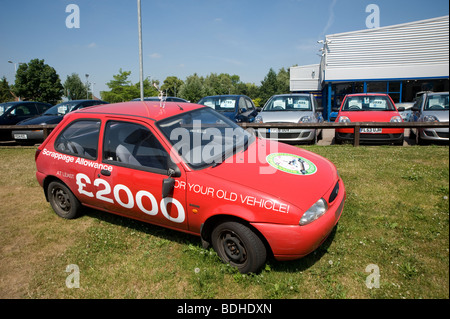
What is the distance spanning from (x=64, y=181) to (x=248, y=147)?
262 centimetres

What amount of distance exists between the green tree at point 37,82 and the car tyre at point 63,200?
49725 millimetres

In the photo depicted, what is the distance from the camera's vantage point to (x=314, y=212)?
112 inches

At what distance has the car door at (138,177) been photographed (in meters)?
3.31

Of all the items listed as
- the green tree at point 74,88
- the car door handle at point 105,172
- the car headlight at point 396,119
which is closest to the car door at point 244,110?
the car headlight at point 396,119

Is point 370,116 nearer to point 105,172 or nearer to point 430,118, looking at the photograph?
point 430,118

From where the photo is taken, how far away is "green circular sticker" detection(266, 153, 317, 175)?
3.36m

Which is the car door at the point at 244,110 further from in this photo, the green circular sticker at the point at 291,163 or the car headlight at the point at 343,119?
the green circular sticker at the point at 291,163

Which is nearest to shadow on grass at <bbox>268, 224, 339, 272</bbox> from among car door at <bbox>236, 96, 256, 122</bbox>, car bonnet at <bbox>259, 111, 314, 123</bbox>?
car bonnet at <bbox>259, 111, 314, 123</bbox>

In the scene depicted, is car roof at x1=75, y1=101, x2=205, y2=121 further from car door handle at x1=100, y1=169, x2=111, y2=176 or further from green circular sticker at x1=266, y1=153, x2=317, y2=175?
green circular sticker at x1=266, y1=153, x2=317, y2=175

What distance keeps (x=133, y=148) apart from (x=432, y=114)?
8.74 m

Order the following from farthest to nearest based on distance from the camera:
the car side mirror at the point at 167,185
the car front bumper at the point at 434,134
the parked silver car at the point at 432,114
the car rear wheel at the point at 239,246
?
the parked silver car at the point at 432,114
the car front bumper at the point at 434,134
the car side mirror at the point at 167,185
the car rear wheel at the point at 239,246
